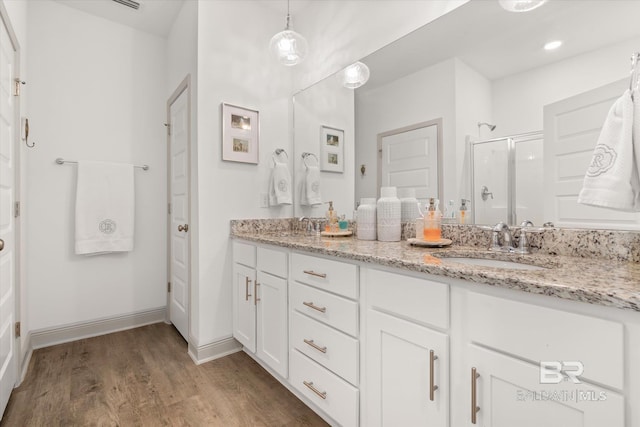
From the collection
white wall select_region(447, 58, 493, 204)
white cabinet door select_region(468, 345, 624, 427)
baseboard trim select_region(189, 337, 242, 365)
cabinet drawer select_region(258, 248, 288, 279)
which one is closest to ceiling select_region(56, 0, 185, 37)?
cabinet drawer select_region(258, 248, 288, 279)

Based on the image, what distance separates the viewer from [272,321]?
1740mm

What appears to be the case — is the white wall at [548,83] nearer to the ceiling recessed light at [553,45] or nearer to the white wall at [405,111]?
the ceiling recessed light at [553,45]

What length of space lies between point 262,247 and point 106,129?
1.88 m

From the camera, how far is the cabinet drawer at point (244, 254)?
6.38 feet

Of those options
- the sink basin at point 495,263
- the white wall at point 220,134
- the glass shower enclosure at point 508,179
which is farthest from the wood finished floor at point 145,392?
the glass shower enclosure at point 508,179

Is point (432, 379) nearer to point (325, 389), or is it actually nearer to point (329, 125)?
point (325, 389)

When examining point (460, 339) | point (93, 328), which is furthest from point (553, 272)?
point (93, 328)

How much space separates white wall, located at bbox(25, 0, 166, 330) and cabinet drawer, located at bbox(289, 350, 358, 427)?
6.19 feet

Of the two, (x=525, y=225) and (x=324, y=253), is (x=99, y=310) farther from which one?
(x=525, y=225)

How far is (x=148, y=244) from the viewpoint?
110 inches

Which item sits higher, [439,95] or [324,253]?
[439,95]

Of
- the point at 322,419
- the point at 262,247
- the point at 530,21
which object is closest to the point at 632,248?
the point at 530,21

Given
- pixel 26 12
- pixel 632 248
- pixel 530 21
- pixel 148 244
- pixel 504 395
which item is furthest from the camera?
pixel 148 244

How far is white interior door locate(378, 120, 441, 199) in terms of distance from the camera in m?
1.62
